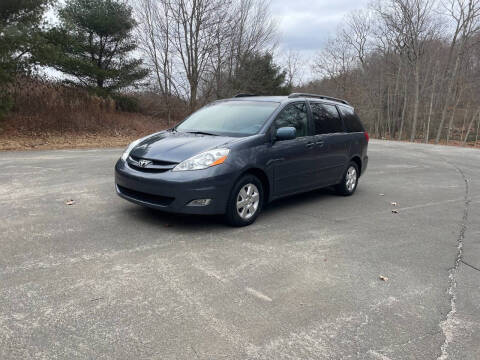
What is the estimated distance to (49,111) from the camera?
19.3 metres

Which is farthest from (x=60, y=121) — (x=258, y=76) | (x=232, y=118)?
(x=232, y=118)

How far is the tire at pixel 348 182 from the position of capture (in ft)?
23.6

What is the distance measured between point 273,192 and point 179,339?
3126 mm

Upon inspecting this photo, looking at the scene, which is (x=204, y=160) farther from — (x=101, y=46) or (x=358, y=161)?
(x=101, y=46)

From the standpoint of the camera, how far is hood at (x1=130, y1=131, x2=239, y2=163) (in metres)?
4.80

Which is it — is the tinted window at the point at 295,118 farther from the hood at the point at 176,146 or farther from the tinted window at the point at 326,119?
the hood at the point at 176,146

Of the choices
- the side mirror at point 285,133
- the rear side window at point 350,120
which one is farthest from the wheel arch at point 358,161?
the side mirror at point 285,133

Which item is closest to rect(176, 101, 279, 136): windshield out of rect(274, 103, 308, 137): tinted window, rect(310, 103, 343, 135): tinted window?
rect(274, 103, 308, 137): tinted window

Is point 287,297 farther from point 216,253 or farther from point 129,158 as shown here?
point 129,158

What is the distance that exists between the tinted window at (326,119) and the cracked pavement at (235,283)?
52.1 inches

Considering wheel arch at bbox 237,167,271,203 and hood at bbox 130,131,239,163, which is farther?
wheel arch at bbox 237,167,271,203

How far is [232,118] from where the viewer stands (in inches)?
228

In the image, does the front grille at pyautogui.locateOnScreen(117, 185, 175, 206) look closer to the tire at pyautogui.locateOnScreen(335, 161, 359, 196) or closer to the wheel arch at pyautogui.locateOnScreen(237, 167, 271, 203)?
the wheel arch at pyautogui.locateOnScreen(237, 167, 271, 203)

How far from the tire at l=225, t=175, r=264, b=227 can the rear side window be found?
9.39ft
